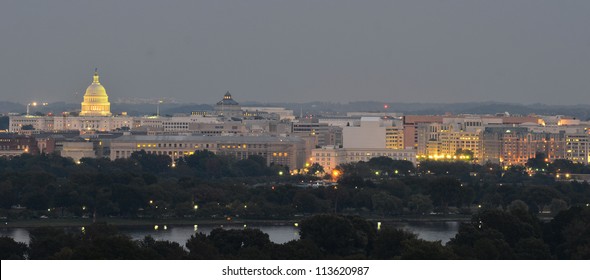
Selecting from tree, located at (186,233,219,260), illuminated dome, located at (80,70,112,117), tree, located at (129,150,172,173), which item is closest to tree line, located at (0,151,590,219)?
tree, located at (129,150,172,173)

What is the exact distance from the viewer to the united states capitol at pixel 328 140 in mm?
106938

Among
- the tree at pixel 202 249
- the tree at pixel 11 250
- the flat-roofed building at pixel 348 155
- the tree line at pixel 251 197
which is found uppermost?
the tree at pixel 202 249

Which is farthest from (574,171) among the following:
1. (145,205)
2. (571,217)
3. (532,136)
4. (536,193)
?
(571,217)

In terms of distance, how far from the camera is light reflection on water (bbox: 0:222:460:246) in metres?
57.1

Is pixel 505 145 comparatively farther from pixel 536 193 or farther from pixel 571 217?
pixel 571 217

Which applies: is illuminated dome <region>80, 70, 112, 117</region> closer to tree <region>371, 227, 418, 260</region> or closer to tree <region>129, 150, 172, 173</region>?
tree <region>129, 150, 172, 173</region>

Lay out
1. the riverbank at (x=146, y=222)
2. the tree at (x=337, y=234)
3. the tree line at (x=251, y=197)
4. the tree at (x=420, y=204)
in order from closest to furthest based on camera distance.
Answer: the tree at (x=337, y=234), the riverbank at (x=146, y=222), the tree line at (x=251, y=197), the tree at (x=420, y=204)

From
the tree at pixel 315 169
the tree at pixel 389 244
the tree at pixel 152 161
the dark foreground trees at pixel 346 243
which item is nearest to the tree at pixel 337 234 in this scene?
the dark foreground trees at pixel 346 243

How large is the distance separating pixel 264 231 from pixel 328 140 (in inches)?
2515

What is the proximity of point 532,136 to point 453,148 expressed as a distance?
4954 mm

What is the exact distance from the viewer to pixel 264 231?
6072cm

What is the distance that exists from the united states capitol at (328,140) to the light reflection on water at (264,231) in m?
36.3

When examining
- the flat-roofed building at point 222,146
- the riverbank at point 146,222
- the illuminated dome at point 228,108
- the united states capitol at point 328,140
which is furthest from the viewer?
the illuminated dome at point 228,108

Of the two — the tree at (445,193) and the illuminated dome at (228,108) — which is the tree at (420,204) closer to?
the tree at (445,193)
